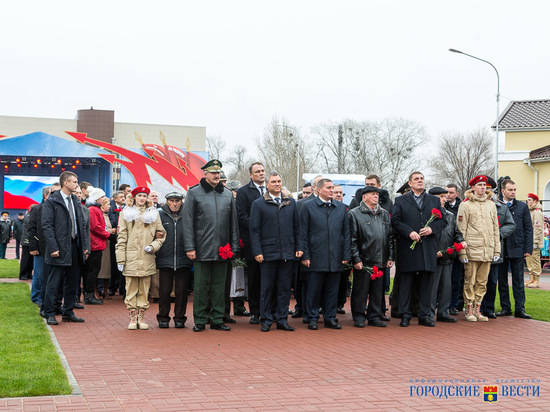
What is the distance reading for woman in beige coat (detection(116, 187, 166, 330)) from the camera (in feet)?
31.6

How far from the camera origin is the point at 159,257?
989 centimetres

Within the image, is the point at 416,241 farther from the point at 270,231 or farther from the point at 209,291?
the point at 209,291

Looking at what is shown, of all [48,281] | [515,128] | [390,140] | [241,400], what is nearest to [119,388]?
[241,400]

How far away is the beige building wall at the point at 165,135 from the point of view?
222ft

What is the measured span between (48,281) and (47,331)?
1.04 metres

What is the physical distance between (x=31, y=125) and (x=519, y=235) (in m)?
64.3

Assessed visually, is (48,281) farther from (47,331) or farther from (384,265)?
(384,265)

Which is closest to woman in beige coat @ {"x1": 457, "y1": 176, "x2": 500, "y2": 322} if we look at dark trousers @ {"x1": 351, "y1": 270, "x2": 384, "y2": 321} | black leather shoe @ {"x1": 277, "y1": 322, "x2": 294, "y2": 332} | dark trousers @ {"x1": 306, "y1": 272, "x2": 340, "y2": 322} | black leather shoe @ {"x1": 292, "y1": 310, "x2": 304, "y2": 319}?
dark trousers @ {"x1": 351, "y1": 270, "x2": 384, "y2": 321}

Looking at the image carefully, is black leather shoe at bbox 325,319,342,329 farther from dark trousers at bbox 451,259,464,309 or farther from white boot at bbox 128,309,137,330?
white boot at bbox 128,309,137,330

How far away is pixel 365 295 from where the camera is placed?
10242 mm

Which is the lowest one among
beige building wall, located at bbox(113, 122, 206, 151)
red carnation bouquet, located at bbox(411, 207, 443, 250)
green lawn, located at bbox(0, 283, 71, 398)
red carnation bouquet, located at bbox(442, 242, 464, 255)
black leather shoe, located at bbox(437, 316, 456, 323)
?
green lawn, located at bbox(0, 283, 71, 398)

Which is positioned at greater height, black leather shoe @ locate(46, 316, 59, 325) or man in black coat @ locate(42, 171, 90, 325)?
man in black coat @ locate(42, 171, 90, 325)

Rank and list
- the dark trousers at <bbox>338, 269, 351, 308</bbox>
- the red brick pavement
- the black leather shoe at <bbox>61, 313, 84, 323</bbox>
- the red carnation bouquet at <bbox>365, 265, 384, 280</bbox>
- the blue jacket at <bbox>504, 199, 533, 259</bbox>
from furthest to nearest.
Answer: the blue jacket at <bbox>504, 199, 533, 259</bbox> < the dark trousers at <bbox>338, 269, 351, 308</bbox> < the black leather shoe at <bbox>61, 313, 84, 323</bbox> < the red carnation bouquet at <bbox>365, 265, 384, 280</bbox> < the red brick pavement

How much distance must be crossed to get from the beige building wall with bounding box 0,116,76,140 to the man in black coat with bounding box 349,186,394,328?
61741 millimetres
